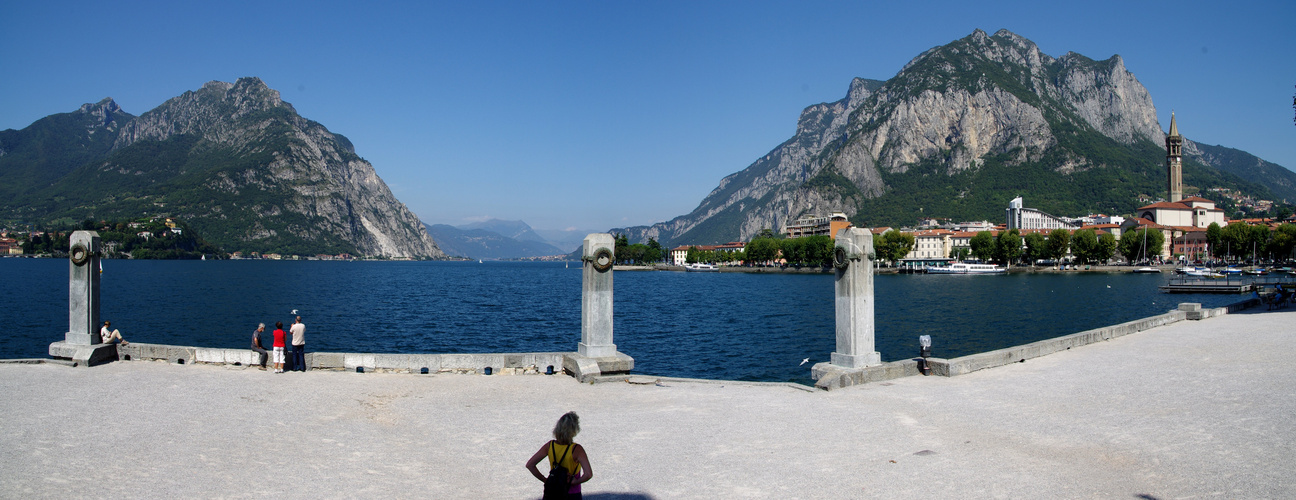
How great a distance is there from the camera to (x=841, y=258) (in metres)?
13.5

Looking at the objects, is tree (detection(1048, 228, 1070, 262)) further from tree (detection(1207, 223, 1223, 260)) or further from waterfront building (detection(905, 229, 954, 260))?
waterfront building (detection(905, 229, 954, 260))

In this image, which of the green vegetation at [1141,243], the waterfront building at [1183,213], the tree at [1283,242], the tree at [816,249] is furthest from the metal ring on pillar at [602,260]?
the waterfront building at [1183,213]

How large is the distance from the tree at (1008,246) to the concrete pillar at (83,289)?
488 ft

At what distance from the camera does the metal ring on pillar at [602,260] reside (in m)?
13.8

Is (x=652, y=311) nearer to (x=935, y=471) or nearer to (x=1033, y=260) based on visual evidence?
(x=935, y=471)

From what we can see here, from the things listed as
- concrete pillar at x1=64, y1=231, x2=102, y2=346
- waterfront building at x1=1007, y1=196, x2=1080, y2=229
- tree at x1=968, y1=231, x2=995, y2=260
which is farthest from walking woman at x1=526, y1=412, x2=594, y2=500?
waterfront building at x1=1007, y1=196, x2=1080, y2=229

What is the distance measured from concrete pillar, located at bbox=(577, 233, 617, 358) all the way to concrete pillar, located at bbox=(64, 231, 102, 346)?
35.4ft

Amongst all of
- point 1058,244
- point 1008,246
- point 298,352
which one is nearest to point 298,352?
point 298,352

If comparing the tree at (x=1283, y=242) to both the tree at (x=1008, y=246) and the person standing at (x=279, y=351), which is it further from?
the person standing at (x=279, y=351)

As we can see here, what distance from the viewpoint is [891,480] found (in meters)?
7.11

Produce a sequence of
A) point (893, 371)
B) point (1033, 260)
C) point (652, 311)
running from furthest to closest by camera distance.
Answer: point (1033, 260)
point (652, 311)
point (893, 371)

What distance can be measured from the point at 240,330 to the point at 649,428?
3846 cm

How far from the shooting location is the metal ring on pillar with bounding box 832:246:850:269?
43.8ft

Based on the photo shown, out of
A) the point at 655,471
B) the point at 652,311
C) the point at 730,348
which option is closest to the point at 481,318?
the point at 652,311
